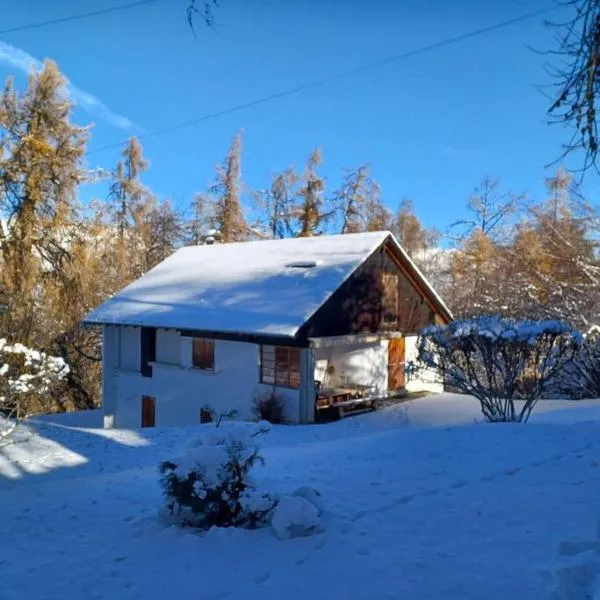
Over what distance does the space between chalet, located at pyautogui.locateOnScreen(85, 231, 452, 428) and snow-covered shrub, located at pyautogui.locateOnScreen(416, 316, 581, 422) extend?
4.54 m

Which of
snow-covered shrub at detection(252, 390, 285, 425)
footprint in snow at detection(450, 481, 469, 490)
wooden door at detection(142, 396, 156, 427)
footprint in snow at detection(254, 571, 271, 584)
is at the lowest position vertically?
wooden door at detection(142, 396, 156, 427)

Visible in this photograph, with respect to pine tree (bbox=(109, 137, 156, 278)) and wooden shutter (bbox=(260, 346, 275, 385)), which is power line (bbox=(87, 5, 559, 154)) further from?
pine tree (bbox=(109, 137, 156, 278))

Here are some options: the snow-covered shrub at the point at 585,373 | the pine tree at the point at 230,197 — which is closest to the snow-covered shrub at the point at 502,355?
the snow-covered shrub at the point at 585,373

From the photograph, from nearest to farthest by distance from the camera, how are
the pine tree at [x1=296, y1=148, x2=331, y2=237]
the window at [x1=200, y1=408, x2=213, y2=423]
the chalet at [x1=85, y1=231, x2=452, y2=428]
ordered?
the chalet at [x1=85, y1=231, x2=452, y2=428], the window at [x1=200, y1=408, x2=213, y2=423], the pine tree at [x1=296, y1=148, x2=331, y2=237]

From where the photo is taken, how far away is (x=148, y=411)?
18.9 metres

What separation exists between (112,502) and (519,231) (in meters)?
26.2

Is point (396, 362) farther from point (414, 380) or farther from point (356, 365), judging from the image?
point (356, 365)

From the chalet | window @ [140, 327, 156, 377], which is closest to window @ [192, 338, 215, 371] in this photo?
the chalet

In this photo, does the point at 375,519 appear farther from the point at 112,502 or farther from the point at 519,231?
the point at 519,231

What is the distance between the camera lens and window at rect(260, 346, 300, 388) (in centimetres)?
1518

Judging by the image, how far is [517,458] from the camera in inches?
249

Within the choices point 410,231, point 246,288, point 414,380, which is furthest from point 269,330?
point 410,231

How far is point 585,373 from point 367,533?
11.9m

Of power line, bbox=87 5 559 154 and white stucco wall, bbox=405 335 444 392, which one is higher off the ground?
power line, bbox=87 5 559 154
